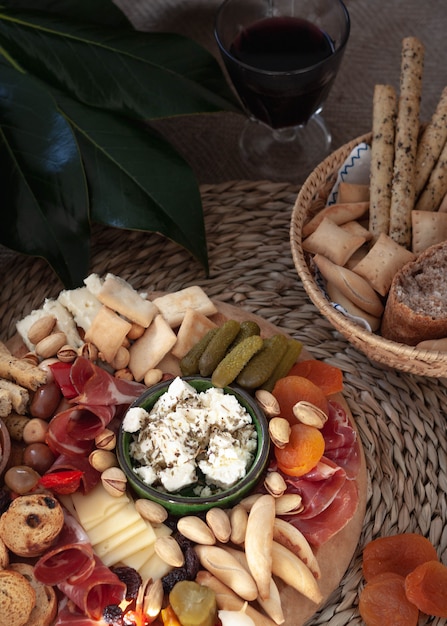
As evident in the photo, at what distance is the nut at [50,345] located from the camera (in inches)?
58.7

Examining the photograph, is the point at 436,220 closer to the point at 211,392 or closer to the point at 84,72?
the point at 211,392

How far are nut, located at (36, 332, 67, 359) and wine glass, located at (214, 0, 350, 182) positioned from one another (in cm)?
66

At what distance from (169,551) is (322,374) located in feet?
1.41

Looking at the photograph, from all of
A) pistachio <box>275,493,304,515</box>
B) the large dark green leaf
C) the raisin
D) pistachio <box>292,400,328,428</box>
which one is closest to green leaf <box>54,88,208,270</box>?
the large dark green leaf

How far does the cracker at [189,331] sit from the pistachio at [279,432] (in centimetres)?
25

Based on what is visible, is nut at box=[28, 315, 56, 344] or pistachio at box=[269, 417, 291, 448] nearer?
pistachio at box=[269, 417, 291, 448]

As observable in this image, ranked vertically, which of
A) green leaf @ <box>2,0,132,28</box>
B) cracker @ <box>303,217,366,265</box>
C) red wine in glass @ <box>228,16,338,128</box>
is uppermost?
green leaf @ <box>2,0,132,28</box>

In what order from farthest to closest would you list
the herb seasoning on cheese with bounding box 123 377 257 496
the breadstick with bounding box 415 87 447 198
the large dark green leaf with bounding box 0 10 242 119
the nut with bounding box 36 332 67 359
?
the large dark green leaf with bounding box 0 10 242 119, the breadstick with bounding box 415 87 447 198, the nut with bounding box 36 332 67 359, the herb seasoning on cheese with bounding box 123 377 257 496

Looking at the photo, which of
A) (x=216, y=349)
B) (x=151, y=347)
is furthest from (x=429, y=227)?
(x=151, y=347)

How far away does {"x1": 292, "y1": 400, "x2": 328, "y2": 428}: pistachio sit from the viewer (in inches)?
52.9

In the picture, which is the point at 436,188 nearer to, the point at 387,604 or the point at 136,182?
the point at 136,182

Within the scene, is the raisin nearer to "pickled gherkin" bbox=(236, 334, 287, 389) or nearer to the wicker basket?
"pickled gherkin" bbox=(236, 334, 287, 389)

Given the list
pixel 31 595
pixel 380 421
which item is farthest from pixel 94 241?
pixel 31 595

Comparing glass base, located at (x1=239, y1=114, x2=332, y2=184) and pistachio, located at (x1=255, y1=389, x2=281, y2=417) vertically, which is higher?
glass base, located at (x1=239, y1=114, x2=332, y2=184)
